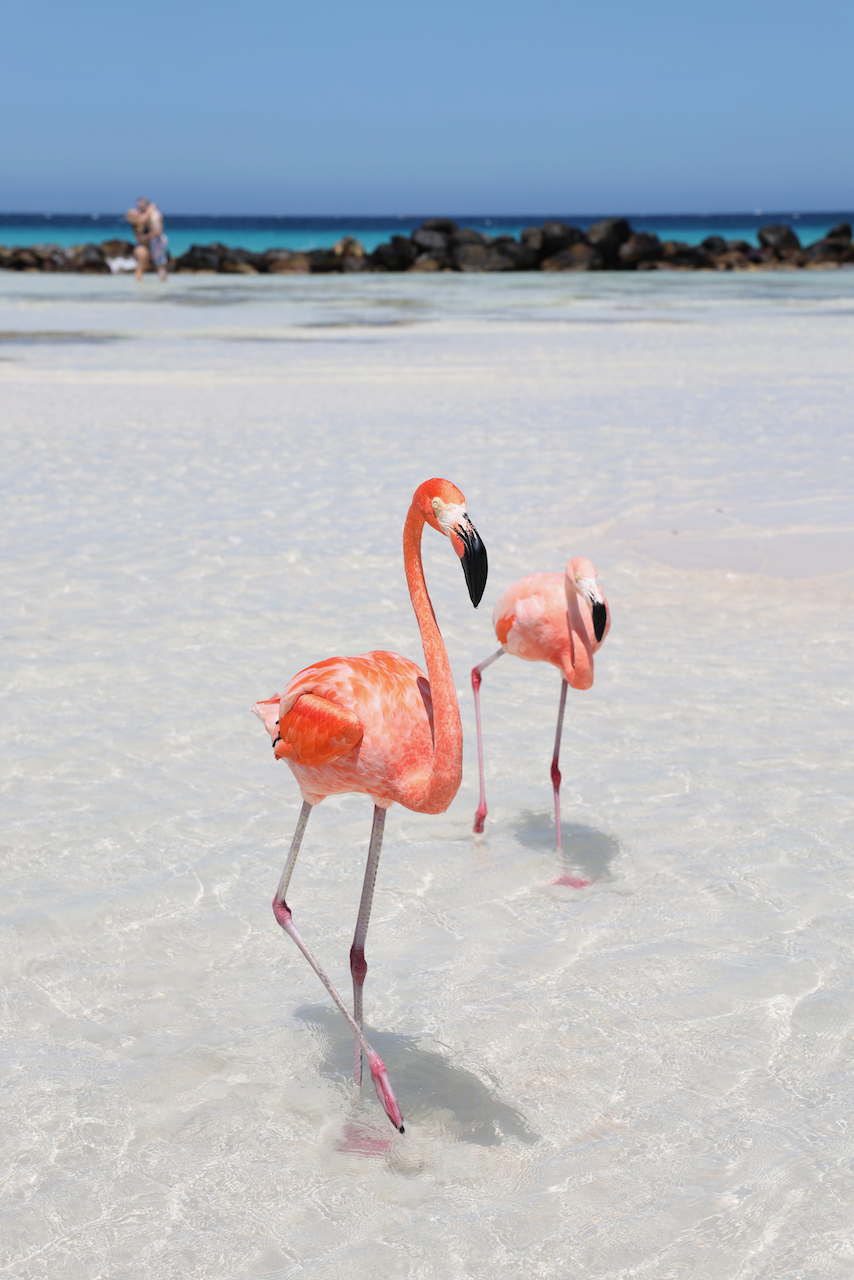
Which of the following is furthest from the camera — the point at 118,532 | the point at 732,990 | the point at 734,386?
the point at 734,386

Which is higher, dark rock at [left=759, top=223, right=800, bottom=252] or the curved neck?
dark rock at [left=759, top=223, right=800, bottom=252]

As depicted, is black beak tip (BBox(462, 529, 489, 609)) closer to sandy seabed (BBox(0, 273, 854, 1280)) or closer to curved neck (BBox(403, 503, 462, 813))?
curved neck (BBox(403, 503, 462, 813))

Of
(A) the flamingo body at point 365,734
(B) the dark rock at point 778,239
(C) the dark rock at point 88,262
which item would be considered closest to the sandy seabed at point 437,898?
(A) the flamingo body at point 365,734

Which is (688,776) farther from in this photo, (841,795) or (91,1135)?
(91,1135)

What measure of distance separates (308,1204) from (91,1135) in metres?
0.62

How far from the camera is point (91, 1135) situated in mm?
3170

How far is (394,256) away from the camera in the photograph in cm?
4209

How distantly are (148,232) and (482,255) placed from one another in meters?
13.4

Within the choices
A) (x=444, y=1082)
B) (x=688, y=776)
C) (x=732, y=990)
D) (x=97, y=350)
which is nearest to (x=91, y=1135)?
(x=444, y=1082)

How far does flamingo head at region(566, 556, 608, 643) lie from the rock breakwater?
127 feet

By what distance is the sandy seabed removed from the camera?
2.95m

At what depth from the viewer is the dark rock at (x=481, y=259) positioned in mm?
41656

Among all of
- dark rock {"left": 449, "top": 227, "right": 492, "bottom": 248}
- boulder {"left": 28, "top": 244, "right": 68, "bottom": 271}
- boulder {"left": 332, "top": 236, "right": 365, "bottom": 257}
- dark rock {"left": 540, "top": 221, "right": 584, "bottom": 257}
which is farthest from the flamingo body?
dark rock {"left": 449, "top": 227, "right": 492, "bottom": 248}

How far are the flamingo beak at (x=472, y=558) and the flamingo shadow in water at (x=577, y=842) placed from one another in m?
2.12
